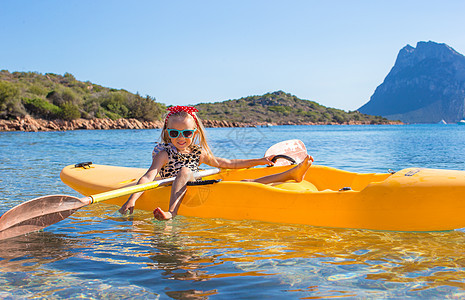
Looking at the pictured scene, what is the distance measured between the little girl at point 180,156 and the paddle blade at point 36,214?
52 centimetres

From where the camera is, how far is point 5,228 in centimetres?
296

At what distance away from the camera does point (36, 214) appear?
313 centimetres

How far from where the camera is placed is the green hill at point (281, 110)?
2693 inches

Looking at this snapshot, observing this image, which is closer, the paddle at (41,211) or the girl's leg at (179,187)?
the paddle at (41,211)

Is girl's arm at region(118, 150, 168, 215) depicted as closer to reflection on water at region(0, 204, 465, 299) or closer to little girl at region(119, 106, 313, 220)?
little girl at region(119, 106, 313, 220)

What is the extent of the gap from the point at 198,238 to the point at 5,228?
4.53ft

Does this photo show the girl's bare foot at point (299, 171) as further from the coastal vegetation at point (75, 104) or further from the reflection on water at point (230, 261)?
the coastal vegetation at point (75, 104)

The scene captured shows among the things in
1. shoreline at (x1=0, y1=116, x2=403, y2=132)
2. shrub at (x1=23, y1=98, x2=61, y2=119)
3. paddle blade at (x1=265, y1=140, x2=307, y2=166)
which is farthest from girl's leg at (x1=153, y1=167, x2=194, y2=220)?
shrub at (x1=23, y1=98, x2=61, y2=119)

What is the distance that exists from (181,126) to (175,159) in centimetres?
36

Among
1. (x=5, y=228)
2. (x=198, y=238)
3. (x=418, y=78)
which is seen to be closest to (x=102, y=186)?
(x=5, y=228)

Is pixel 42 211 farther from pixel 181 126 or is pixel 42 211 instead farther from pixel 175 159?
pixel 181 126

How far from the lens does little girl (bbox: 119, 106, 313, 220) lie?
3.58 metres

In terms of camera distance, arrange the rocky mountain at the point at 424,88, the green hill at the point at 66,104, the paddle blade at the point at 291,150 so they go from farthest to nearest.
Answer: the rocky mountain at the point at 424,88 → the green hill at the point at 66,104 → the paddle blade at the point at 291,150

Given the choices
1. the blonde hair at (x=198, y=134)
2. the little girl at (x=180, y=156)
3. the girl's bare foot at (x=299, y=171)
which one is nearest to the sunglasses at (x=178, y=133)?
the little girl at (x=180, y=156)
